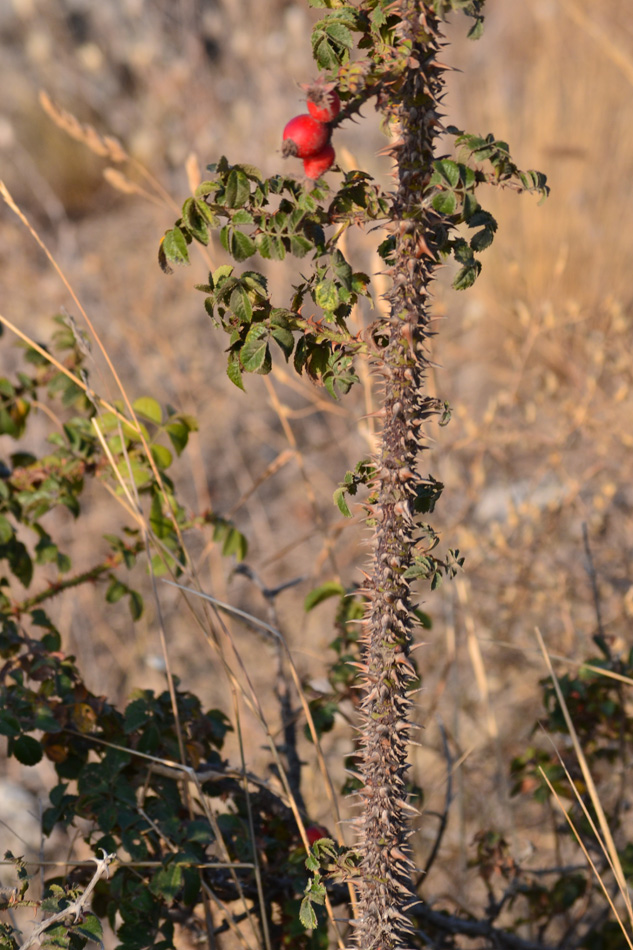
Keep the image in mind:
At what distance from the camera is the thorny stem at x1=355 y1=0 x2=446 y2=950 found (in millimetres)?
633

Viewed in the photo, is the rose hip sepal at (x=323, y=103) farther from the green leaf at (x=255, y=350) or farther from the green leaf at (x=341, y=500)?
the green leaf at (x=341, y=500)

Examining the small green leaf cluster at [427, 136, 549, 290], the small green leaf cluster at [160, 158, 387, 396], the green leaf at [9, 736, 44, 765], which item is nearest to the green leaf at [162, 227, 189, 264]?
the small green leaf cluster at [160, 158, 387, 396]

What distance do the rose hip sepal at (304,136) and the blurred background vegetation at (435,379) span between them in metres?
0.62

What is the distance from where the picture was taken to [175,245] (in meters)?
0.67

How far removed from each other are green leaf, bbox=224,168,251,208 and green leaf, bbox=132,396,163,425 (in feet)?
2.08

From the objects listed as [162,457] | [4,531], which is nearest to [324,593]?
[162,457]

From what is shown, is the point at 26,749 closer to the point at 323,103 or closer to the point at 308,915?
the point at 308,915

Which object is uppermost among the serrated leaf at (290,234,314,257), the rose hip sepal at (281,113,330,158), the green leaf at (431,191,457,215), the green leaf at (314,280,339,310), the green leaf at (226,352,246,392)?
the rose hip sepal at (281,113,330,158)

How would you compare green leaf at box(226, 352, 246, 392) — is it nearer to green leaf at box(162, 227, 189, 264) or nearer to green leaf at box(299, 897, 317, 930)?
green leaf at box(162, 227, 189, 264)

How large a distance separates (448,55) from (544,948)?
530cm

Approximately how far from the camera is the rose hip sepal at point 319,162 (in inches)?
26.1

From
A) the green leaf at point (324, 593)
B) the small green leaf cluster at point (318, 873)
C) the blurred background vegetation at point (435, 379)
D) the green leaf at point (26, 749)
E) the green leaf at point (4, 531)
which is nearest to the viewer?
the small green leaf cluster at point (318, 873)

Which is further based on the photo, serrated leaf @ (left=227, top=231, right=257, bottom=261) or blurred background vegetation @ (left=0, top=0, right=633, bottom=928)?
blurred background vegetation @ (left=0, top=0, right=633, bottom=928)

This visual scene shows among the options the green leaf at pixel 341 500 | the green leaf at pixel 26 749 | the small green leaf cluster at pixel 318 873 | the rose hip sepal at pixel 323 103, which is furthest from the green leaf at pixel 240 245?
the green leaf at pixel 26 749
